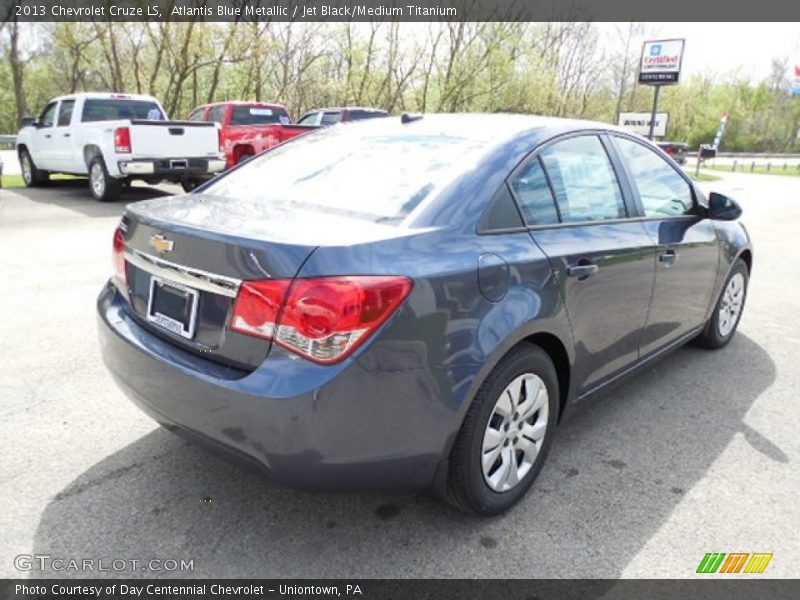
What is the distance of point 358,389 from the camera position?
1942 mm

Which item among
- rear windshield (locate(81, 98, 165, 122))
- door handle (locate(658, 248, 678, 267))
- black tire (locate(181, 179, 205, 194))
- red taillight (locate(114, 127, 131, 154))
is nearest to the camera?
door handle (locate(658, 248, 678, 267))

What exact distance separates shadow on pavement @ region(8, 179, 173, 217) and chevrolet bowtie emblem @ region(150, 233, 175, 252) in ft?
28.2

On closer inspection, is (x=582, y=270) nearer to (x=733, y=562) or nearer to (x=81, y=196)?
(x=733, y=562)

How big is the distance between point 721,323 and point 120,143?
9596mm

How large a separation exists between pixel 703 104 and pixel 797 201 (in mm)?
56348

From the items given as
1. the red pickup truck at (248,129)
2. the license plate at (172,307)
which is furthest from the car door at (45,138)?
the license plate at (172,307)

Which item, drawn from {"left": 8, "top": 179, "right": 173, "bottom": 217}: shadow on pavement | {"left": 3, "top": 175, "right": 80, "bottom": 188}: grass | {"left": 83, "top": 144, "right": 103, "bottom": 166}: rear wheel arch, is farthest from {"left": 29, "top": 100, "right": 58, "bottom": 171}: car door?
{"left": 83, "top": 144, "right": 103, "bottom": 166}: rear wheel arch

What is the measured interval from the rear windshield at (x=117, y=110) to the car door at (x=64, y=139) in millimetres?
426

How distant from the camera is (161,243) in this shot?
231cm

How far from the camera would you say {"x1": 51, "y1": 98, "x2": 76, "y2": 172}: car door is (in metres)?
11.8

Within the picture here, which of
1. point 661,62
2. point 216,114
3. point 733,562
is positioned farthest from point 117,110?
point 661,62

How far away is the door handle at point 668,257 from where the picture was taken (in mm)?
3306

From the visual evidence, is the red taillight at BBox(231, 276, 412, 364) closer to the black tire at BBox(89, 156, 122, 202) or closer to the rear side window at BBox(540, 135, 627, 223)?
the rear side window at BBox(540, 135, 627, 223)

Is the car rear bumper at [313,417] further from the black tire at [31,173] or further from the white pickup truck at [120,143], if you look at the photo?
the black tire at [31,173]
